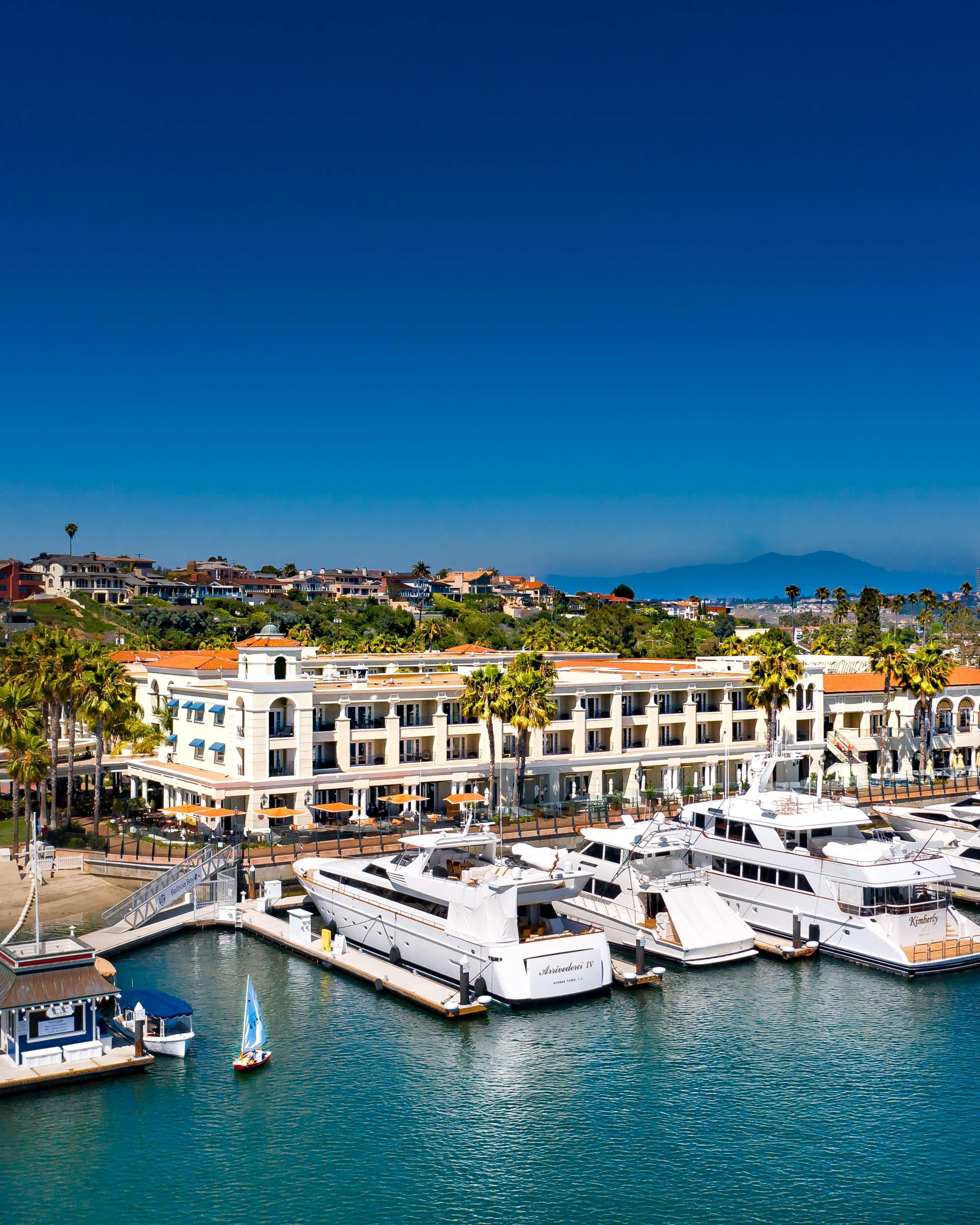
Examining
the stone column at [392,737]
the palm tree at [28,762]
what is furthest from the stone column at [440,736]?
the palm tree at [28,762]

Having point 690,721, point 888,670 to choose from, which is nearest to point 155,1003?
point 690,721

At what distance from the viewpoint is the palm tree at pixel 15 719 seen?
4909cm

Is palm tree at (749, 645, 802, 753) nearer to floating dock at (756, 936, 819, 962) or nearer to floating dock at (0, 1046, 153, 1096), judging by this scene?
floating dock at (756, 936, 819, 962)

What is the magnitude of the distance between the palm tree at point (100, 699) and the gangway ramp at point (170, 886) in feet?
30.8

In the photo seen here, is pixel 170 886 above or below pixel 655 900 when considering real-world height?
above

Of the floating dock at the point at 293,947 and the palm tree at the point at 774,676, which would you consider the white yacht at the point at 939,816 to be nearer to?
the palm tree at the point at 774,676

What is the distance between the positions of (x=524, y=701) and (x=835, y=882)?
2054 centimetres

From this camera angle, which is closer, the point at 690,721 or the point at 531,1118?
the point at 531,1118

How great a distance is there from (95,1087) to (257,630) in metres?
138

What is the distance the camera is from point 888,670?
71.7 m

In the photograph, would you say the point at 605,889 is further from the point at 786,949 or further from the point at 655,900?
the point at 786,949

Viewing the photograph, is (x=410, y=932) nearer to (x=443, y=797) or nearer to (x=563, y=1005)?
(x=563, y=1005)

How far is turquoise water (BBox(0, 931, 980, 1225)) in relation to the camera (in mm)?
24062

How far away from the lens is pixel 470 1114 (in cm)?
2781
